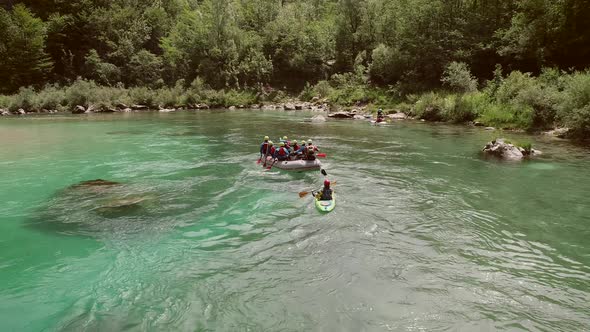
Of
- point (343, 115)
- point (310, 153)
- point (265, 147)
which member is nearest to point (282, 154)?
point (265, 147)

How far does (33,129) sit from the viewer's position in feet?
99.9

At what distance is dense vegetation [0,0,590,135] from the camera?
29031 millimetres

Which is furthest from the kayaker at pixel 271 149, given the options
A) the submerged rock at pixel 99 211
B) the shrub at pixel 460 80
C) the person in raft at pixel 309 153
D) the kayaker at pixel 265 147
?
the shrub at pixel 460 80

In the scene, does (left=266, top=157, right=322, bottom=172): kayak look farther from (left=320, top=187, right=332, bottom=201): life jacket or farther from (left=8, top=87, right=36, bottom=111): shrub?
(left=8, top=87, right=36, bottom=111): shrub

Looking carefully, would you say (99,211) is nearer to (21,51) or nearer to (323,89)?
(323,89)

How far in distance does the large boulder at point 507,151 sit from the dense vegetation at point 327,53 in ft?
15.8

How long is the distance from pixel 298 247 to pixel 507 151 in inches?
529

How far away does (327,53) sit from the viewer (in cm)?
6094

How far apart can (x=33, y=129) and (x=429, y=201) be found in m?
31.0

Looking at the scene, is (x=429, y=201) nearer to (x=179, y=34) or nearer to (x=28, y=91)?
(x=28, y=91)

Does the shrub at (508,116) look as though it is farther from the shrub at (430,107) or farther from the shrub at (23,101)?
the shrub at (23,101)

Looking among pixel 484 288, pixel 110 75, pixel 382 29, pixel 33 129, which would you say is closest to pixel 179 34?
pixel 110 75

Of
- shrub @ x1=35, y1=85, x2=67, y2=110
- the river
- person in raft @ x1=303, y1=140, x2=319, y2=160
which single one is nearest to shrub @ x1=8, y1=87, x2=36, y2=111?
shrub @ x1=35, y1=85, x2=67, y2=110

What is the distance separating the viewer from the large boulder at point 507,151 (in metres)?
17.9
